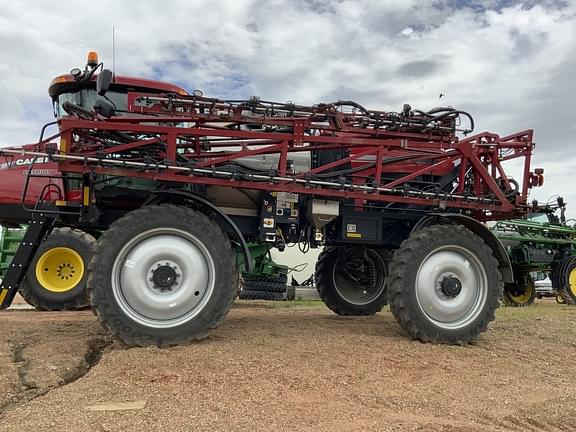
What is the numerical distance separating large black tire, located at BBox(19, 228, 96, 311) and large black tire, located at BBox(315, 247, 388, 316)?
4.03 metres

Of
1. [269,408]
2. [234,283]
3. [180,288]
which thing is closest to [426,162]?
[234,283]

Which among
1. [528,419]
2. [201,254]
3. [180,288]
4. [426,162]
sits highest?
[426,162]

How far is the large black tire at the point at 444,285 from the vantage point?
17.1 feet

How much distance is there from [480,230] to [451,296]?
0.95m

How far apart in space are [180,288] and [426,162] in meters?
3.52

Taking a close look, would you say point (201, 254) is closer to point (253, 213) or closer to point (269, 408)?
point (253, 213)

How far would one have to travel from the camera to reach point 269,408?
3.12 meters

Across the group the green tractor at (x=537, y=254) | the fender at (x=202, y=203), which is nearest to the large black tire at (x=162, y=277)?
the fender at (x=202, y=203)

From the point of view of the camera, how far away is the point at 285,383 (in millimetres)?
3615

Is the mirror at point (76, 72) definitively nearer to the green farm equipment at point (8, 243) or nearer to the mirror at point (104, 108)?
the mirror at point (104, 108)

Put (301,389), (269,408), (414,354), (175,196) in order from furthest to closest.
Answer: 1. (175,196)
2. (414,354)
3. (301,389)
4. (269,408)

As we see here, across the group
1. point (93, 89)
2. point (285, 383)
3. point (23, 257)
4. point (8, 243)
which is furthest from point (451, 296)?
point (8, 243)

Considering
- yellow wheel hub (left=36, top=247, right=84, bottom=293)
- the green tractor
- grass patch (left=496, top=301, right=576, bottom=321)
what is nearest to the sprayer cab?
yellow wheel hub (left=36, top=247, right=84, bottom=293)

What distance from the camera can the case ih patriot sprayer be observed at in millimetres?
4637
